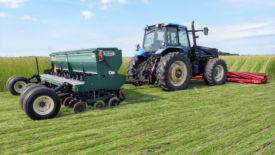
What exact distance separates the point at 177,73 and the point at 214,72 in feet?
7.25

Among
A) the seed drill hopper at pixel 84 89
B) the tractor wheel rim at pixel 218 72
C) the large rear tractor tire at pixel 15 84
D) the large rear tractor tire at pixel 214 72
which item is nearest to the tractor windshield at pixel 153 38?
the large rear tractor tire at pixel 214 72

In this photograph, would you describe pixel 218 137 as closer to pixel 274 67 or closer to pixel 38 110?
pixel 38 110

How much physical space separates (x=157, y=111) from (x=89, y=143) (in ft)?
6.02

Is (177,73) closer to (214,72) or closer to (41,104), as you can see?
(214,72)

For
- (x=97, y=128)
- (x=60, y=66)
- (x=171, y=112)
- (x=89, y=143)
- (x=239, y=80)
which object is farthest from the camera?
(x=239, y=80)

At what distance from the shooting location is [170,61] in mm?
6457

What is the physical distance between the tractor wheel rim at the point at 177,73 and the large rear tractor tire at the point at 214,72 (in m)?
1.26

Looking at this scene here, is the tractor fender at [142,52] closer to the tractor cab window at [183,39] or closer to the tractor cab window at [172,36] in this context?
the tractor cab window at [172,36]

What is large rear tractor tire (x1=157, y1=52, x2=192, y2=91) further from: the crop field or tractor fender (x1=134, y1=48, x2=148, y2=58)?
the crop field

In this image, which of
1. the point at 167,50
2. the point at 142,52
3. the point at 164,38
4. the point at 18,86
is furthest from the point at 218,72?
the point at 18,86

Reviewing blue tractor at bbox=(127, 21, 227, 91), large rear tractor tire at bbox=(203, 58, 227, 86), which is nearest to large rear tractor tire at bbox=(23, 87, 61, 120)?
blue tractor at bbox=(127, 21, 227, 91)

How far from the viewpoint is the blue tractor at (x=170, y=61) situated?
6.55 meters

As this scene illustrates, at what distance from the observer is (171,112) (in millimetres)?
4191

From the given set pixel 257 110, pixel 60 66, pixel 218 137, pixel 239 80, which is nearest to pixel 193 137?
pixel 218 137
